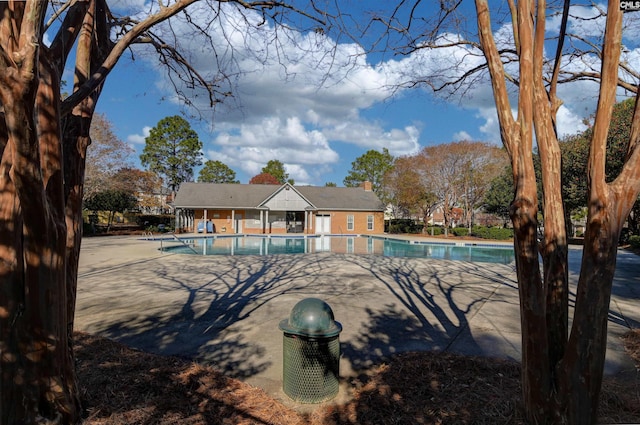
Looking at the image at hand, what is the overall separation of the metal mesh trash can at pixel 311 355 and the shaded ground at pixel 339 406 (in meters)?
0.19

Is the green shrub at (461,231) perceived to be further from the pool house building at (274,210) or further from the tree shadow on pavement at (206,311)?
the tree shadow on pavement at (206,311)

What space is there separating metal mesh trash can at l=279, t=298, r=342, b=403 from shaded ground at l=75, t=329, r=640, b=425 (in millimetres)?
189

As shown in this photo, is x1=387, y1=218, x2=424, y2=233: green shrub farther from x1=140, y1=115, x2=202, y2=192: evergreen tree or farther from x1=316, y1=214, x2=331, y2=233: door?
x1=140, y1=115, x2=202, y2=192: evergreen tree

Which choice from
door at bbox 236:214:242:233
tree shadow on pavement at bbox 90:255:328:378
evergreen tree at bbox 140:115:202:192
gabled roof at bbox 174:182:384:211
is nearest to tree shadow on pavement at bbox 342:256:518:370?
tree shadow on pavement at bbox 90:255:328:378

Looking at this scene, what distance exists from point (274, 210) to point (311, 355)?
30599 mm

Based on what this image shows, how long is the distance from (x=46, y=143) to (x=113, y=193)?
33497 mm

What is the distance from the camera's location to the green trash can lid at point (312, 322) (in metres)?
3.55

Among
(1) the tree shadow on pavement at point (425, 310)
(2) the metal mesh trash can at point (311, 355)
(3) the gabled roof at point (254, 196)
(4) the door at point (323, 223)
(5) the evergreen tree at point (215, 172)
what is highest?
(5) the evergreen tree at point (215, 172)

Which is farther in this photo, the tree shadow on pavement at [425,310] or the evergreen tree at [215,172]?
the evergreen tree at [215,172]

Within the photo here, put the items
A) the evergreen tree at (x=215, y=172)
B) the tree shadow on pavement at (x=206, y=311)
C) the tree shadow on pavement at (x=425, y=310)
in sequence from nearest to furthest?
the tree shadow on pavement at (x=206, y=311), the tree shadow on pavement at (x=425, y=310), the evergreen tree at (x=215, y=172)

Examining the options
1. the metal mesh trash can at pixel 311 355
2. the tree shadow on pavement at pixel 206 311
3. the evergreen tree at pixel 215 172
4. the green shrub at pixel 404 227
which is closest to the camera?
the metal mesh trash can at pixel 311 355

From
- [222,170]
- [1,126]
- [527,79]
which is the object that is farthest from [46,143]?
[222,170]

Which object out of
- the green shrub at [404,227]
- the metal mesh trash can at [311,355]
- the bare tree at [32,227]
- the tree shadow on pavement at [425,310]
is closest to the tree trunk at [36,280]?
the bare tree at [32,227]

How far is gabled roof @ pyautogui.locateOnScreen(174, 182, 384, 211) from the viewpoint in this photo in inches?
1280
